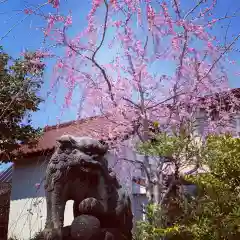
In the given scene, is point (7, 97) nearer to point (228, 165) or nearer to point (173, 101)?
point (173, 101)

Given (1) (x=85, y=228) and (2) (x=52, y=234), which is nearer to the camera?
(2) (x=52, y=234)

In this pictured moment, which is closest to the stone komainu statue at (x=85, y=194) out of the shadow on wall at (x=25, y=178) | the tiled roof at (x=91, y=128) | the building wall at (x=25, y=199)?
the tiled roof at (x=91, y=128)

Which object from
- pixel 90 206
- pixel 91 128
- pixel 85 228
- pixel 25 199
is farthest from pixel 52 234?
pixel 25 199

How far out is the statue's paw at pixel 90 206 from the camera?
175 inches

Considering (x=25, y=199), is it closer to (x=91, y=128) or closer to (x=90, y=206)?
(x=91, y=128)

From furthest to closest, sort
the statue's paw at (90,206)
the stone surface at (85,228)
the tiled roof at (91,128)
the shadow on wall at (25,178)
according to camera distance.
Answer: the shadow on wall at (25,178) → the tiled roof at (91,128) → the statue's paw at (90,206) → the stone surface at (85,228)

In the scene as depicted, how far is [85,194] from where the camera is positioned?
4629 millimetres

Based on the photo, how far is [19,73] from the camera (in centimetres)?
1073

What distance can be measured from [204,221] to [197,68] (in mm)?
2379

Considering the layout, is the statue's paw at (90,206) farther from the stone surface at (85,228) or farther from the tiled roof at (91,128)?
the tiled roof at (91,128)

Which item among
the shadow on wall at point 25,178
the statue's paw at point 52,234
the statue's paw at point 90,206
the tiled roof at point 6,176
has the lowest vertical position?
the statue's paw at point 52,234

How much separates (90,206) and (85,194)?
0.22 m

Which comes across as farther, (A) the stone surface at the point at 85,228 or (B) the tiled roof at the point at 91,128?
(B) the tiled roof at the point at 91,128

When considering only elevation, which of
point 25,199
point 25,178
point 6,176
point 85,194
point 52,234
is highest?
point 6,176
